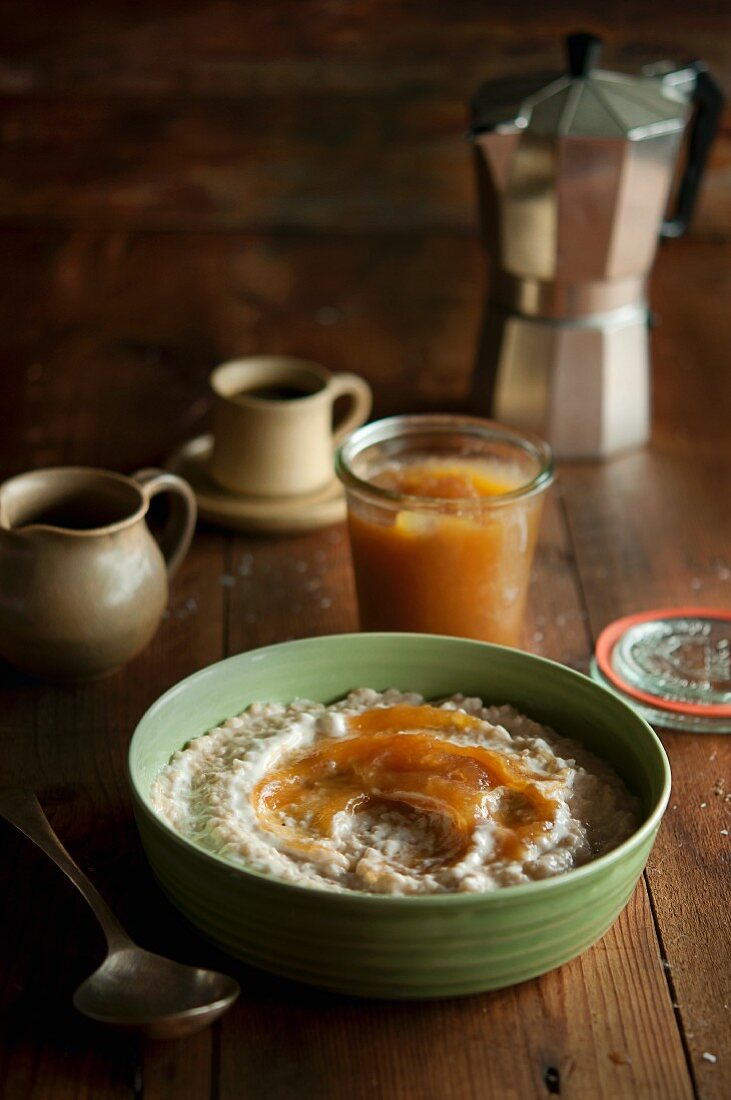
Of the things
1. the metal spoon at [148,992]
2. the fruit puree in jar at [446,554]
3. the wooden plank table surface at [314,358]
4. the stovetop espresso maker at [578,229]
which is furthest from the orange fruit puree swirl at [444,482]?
the metal spoon at [148,992]

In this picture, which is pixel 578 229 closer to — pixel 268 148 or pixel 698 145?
pixel 698 145

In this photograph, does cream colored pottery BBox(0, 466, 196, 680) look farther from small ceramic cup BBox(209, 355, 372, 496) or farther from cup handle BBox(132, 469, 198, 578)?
small ceramic cup BBox(209, 355, 372, 496)

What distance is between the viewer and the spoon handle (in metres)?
0.88

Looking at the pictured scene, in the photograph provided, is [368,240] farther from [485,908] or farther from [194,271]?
[485,908]

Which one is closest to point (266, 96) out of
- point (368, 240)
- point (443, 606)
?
point (368, 240)

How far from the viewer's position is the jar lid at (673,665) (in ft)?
3.86

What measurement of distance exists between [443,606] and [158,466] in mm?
534

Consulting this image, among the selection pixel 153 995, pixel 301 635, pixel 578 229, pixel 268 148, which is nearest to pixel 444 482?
pixel 301 635

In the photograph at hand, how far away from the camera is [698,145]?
1755 millimetres

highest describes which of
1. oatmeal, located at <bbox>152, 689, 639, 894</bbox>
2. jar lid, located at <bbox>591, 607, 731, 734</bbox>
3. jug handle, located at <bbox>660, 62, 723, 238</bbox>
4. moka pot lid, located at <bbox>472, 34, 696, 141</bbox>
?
moka pot lid, located at <bbox>472, 34, 696, 141</bbox>

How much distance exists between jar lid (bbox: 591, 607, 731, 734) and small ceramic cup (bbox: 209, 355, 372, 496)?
408 millimetres

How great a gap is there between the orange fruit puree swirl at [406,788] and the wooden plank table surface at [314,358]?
0.30 feet

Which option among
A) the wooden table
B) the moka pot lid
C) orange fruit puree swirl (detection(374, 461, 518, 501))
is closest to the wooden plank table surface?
the wooden table

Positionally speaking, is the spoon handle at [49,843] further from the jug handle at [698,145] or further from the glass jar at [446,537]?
the jug handle at [698,145]
